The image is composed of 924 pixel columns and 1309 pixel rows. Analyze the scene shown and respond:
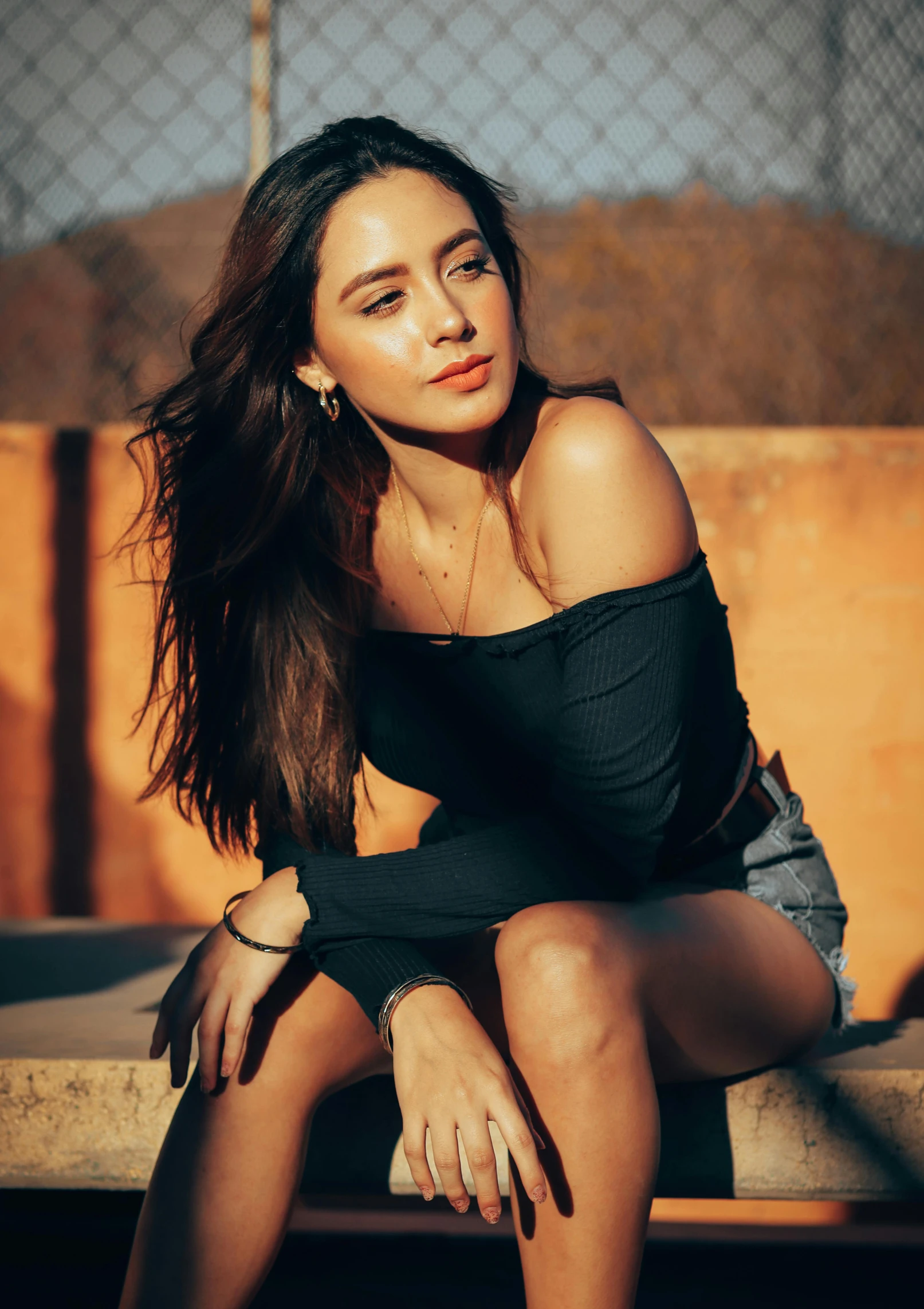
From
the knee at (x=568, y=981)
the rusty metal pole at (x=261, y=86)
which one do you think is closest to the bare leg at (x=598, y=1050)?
the knee at (x=568, y=981)

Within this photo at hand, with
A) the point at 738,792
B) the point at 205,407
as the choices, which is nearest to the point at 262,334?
the point at 205,407

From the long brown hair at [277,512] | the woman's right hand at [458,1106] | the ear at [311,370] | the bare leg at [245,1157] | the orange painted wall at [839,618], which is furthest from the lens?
the orange painted wall at [839,618]

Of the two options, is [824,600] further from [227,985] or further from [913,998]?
[227,985]

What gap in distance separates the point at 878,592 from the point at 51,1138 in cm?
210

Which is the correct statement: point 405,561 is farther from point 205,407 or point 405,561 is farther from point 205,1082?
point 205,1082

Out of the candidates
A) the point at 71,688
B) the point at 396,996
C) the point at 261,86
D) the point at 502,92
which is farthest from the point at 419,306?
the point at 71,688

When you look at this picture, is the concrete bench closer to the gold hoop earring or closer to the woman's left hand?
the woman's left hand

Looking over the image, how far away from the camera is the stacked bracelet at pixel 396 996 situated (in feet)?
4.23

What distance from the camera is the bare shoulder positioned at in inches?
56.0

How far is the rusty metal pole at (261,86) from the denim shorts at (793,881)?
6.61 feet

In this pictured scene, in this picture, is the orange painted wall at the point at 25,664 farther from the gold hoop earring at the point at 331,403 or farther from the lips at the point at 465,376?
the lips at the point at 465,376

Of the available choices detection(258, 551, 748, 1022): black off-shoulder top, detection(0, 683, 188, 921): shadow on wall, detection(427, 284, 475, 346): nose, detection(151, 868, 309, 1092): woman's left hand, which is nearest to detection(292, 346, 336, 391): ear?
detection(427, 284, 475, 346): nose

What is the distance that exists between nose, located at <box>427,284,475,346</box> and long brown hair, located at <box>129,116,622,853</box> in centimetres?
20

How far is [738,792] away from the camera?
1.60 meters
